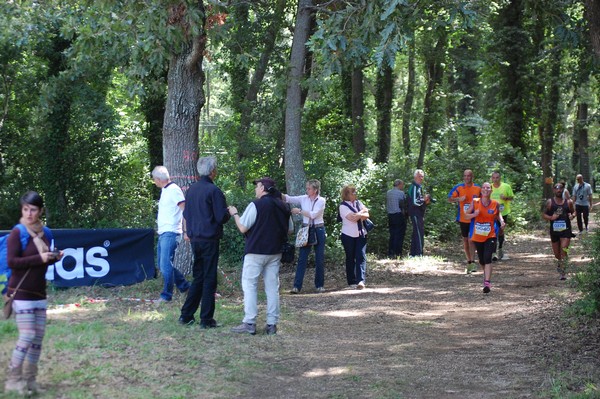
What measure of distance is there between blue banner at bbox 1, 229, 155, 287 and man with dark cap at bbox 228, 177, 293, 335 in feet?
15.4

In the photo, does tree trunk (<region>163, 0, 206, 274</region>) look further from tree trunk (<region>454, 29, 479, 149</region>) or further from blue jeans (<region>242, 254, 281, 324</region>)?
tree trunk (<region>454, 29, 479, 149</region>)

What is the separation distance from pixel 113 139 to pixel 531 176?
17.9 meters

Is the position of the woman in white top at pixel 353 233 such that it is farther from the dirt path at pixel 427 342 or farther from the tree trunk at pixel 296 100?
the tree trunk at pixel 296 100

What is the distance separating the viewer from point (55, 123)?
21594 mm

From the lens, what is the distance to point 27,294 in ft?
22.7

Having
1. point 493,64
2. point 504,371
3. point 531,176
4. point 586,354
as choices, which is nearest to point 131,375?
point 504,371

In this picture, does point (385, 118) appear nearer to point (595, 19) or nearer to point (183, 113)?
point (183, 113)

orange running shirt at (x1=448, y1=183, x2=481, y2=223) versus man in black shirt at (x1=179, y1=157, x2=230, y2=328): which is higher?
orange running shirt at (x1=448, y1=183, x2=481, y2=223)

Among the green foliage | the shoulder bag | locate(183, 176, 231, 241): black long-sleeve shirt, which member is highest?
locate(183, 176, 231, 241): black long-sleeve shirt

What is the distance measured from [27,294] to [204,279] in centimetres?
356

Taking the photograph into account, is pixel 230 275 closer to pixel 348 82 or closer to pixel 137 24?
pixel 137 24

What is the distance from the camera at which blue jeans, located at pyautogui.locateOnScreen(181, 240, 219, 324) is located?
10250 millimetres

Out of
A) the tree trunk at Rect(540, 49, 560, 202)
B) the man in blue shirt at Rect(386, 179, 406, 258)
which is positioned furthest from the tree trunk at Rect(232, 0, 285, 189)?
the tree trunk at Rect(540, 49, 560, 202)

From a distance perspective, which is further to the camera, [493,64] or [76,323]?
[493,64]
